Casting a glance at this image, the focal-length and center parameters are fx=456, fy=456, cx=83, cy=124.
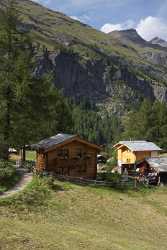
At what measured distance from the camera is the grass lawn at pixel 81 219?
84.2ft

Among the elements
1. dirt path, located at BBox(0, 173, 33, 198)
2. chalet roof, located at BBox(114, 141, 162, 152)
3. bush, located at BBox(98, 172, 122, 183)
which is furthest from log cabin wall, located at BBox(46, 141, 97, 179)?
chalet roof, located at BBox(114, 141, 162, 152)

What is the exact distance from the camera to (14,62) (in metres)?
51.4

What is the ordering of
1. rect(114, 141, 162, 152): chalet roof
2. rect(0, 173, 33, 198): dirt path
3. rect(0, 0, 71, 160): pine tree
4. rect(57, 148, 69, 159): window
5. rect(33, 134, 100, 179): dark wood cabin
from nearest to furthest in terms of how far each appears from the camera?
rect(0, 173, 33, 198): dirt path < rect(0, 0, 71, 160): pine tree < rect(33, 134, 100, 179): dark wood cabin < rect(57, 148, 69, 159): window < rect(114, 141, 162, 152): chalet roof

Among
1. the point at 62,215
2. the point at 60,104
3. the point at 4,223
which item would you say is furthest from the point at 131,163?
the point at 4,223

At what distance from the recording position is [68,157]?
177ft

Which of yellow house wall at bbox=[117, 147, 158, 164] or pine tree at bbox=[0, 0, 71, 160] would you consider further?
yellow house wall at bbox=[117, 147, 158, 164]

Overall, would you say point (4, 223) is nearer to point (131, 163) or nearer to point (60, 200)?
point (60, 200)

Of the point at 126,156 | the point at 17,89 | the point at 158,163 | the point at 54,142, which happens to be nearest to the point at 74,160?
the point at 54,142

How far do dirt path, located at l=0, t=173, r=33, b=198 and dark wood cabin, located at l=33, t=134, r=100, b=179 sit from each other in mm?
4391

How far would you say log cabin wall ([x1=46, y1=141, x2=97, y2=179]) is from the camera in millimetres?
53469

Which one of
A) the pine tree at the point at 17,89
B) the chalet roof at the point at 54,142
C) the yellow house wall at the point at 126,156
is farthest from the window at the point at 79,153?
the yellow house wall at the point at 126,156

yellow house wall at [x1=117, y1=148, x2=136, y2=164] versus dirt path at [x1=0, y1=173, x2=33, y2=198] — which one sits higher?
yellow house wall at [x1=117, y1=148, x2=136, y2=164]

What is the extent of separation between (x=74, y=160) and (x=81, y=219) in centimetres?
2023

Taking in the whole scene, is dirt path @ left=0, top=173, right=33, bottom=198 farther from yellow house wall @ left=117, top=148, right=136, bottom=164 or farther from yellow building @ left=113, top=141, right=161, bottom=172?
yellow house wall @ left=117, top=148, right=136, bottom=164
